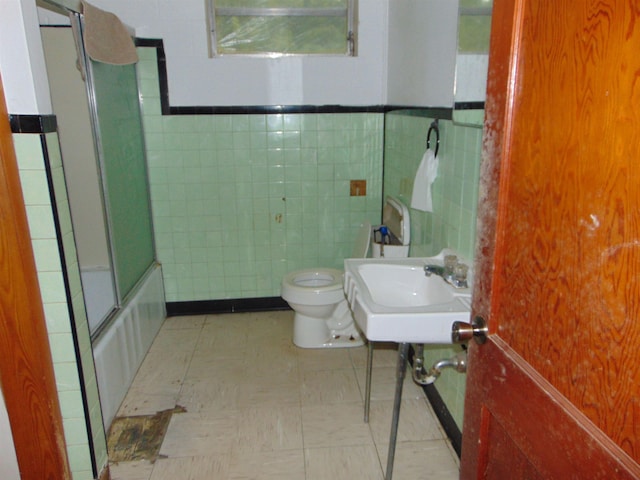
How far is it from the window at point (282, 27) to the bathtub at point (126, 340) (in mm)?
1533

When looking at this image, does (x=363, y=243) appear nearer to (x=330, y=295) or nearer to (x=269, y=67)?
(x=330, y=295)

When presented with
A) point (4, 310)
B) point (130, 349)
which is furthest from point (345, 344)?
point (4, 310)

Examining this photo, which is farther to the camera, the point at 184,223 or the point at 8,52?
the point at 184,223

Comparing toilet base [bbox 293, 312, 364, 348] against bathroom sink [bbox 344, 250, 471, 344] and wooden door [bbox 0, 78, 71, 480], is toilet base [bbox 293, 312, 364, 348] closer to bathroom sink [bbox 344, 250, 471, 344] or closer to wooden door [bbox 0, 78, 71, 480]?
bathroom sink [bbox 344, 250, 471, 344]

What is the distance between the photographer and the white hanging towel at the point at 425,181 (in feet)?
7.03

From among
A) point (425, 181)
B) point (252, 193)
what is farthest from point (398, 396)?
point (252, 193)

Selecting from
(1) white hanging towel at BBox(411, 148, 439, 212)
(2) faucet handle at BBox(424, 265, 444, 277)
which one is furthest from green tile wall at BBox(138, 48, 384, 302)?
(2) faucet handle at BBox(424, 265, 444, 277)

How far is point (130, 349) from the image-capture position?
2520 millimetres

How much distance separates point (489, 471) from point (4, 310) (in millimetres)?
1445

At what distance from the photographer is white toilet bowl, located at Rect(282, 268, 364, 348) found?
8.79 ft

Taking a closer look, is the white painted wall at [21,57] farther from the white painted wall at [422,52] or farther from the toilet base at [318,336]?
the toilet base at [318,336]

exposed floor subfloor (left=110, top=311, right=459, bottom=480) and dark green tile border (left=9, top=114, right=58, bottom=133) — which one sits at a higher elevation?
dark green tile border (left=9, top=114, right=58, bottom=133)

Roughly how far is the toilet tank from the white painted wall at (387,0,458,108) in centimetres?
55

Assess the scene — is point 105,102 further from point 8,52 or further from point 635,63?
point 635,63
